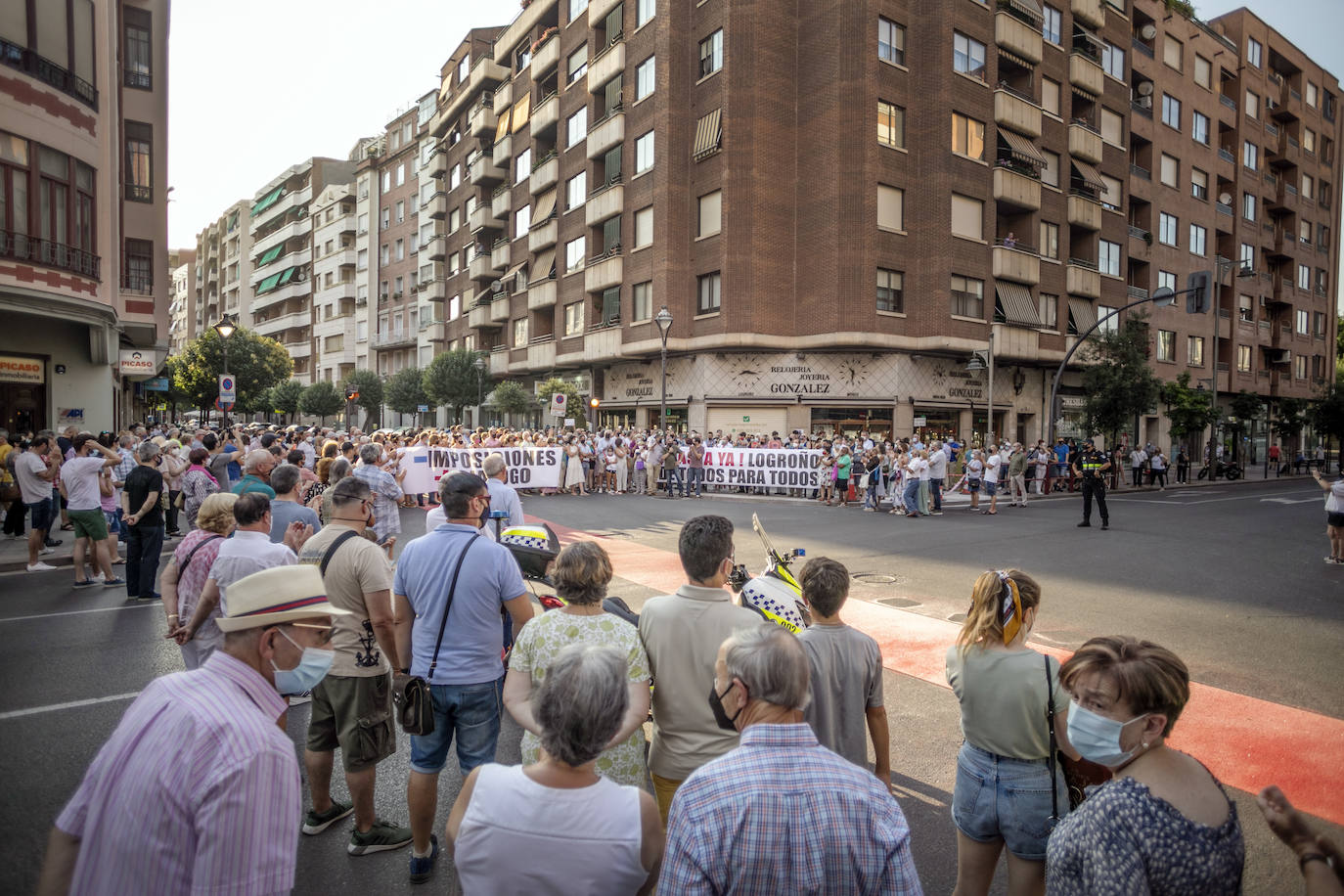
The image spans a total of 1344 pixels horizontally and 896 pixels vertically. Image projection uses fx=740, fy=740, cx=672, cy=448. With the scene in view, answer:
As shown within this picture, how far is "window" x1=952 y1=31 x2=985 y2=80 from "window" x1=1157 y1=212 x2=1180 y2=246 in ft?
57.1

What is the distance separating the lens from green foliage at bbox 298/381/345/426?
59.7 meters

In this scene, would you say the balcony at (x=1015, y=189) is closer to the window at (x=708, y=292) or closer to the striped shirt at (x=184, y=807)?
the window at (x=708, y=292)

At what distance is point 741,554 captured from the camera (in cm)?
1198

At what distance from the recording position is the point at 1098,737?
6.86 ft

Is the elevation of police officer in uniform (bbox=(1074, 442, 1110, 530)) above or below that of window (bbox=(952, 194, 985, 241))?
below

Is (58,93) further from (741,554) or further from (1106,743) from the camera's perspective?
(1106,743)

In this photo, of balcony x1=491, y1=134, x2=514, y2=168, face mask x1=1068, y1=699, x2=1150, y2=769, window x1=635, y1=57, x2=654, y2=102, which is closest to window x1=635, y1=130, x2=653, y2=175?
window x1=635, y1=57, x2=654, y2=102

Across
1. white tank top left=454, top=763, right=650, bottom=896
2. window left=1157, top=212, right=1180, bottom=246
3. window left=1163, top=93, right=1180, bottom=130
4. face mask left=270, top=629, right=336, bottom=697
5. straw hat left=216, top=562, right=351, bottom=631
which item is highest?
window left=1163, top=93, right=1180, bottom=130

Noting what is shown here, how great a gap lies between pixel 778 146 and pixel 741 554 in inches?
899

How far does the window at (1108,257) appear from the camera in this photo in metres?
36.4

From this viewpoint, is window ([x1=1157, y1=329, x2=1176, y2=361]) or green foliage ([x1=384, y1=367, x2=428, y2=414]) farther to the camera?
green foliage ([x1=384, y1=367, x2=428, y2=414])

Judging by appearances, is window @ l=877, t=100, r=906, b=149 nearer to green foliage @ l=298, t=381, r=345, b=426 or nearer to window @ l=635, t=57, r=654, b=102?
window @ l=635, t=57, r=654, b=102

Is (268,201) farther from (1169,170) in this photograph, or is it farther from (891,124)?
(1169,170)

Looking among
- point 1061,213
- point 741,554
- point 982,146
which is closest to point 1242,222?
point 1061,213
